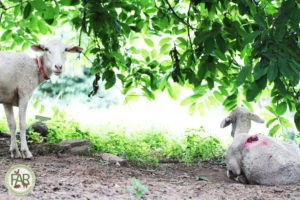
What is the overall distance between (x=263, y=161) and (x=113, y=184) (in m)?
1.61

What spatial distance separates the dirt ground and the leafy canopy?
875 millimetres

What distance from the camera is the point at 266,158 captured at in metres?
A: 3.25

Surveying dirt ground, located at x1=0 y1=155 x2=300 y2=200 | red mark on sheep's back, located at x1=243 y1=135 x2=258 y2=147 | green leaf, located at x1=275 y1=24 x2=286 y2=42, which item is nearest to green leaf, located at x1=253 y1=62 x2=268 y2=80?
green leaf, located at x1=275 y1=24 x2=286 y2=42

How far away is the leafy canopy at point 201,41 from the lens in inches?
75.7

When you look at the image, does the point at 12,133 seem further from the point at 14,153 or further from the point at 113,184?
the point at 113,184

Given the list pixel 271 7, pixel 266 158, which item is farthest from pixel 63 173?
pixel 271 7

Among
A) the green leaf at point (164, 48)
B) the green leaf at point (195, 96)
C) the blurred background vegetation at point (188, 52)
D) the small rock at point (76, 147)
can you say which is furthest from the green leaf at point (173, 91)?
the small rock at point (76, 147)

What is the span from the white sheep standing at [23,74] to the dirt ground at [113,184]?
471 millimetres

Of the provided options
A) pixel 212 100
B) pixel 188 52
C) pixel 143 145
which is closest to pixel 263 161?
pixel 212 100

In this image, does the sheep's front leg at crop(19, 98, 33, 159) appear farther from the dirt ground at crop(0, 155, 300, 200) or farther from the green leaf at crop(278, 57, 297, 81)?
the green leaf at crop(278, 57, 297, 81)

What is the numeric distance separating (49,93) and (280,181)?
12546 mm

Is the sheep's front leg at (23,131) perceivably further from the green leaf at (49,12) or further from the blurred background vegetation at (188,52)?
the green leaf at (49,12)

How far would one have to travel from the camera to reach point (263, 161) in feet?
10.6

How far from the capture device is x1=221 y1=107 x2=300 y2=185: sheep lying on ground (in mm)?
3184
